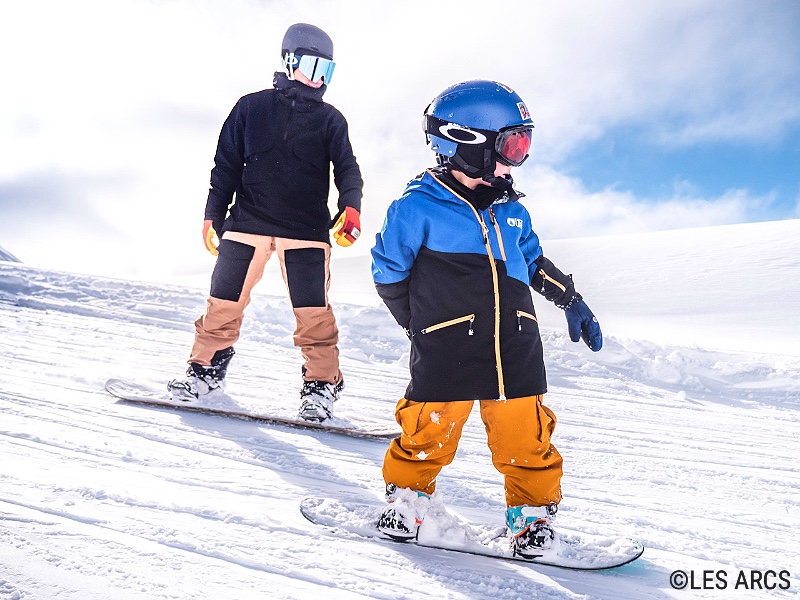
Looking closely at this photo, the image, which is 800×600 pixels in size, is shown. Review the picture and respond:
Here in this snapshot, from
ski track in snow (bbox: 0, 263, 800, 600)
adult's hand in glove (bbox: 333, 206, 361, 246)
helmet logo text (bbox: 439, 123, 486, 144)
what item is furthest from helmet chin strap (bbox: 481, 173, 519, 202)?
adult's hand in glove (bbox: 333, 206, 361, 246)

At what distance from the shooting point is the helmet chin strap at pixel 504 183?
1957mm

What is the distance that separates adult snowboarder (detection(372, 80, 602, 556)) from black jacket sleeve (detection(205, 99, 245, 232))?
1.75 meters

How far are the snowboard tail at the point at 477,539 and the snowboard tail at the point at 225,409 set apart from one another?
3.23 feet

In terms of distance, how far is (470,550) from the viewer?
179 cm

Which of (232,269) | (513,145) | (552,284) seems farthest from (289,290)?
(513,145)

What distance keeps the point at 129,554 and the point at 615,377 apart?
4.03 metres

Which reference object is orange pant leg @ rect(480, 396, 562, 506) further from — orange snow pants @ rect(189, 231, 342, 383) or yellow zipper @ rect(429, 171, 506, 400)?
orange snow pants @ rect(189, 231, 342, 383)

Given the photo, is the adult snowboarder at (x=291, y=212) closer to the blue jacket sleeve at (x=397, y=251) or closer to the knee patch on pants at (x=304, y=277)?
the knee patch on pants at (x=304, y=277)

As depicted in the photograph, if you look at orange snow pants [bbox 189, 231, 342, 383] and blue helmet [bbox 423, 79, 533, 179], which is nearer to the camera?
blue helmet [bbox 423, 79, 533, 179]

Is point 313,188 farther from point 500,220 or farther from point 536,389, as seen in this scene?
point 536,389

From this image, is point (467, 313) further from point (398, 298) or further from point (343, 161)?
point (343, 161)

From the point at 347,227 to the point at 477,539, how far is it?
5.77 ft

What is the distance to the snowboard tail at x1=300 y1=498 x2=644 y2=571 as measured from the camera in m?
1.75

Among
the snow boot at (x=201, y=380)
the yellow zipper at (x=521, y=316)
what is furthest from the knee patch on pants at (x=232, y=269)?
the yellow zipper at (x=521, y=316)
